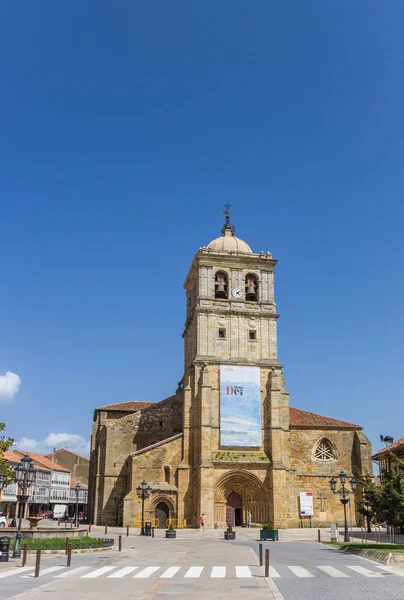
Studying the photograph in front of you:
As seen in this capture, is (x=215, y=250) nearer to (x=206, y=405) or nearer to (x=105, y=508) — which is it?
(x=206, y=405)

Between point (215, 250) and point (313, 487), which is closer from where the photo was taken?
point (313, 487)

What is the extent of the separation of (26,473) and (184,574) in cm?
952

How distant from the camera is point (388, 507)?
24.5 metres

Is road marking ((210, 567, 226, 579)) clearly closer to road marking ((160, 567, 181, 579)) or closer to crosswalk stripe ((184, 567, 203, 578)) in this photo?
crosswalk stripe ((184, 567, 203, 578))

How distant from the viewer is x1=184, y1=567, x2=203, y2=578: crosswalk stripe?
1716 centimetres

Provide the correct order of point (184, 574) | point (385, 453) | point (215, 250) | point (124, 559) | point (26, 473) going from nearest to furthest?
point (184, 574) → point (124, 559) → point (26, 473) → point (385, 453) → point (215, 250)

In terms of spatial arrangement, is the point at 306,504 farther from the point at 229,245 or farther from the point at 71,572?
the point at 71,572

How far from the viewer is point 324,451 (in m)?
51.1

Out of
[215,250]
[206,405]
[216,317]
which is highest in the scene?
[215,250]

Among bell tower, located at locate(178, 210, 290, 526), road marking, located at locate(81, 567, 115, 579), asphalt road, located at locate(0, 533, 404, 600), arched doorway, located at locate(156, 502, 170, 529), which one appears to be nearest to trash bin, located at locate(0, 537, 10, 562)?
asphalt road, located at locate(0, 533, 404, 600)

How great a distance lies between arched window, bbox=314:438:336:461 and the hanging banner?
3376 mm

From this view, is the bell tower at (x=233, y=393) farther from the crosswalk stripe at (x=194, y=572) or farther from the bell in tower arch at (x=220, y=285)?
the crosswalk stripe at (x=194, y=572)

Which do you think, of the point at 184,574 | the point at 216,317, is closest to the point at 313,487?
the point at 216,317

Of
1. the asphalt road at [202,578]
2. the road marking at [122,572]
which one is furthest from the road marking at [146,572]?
the road marking at [122,572]
